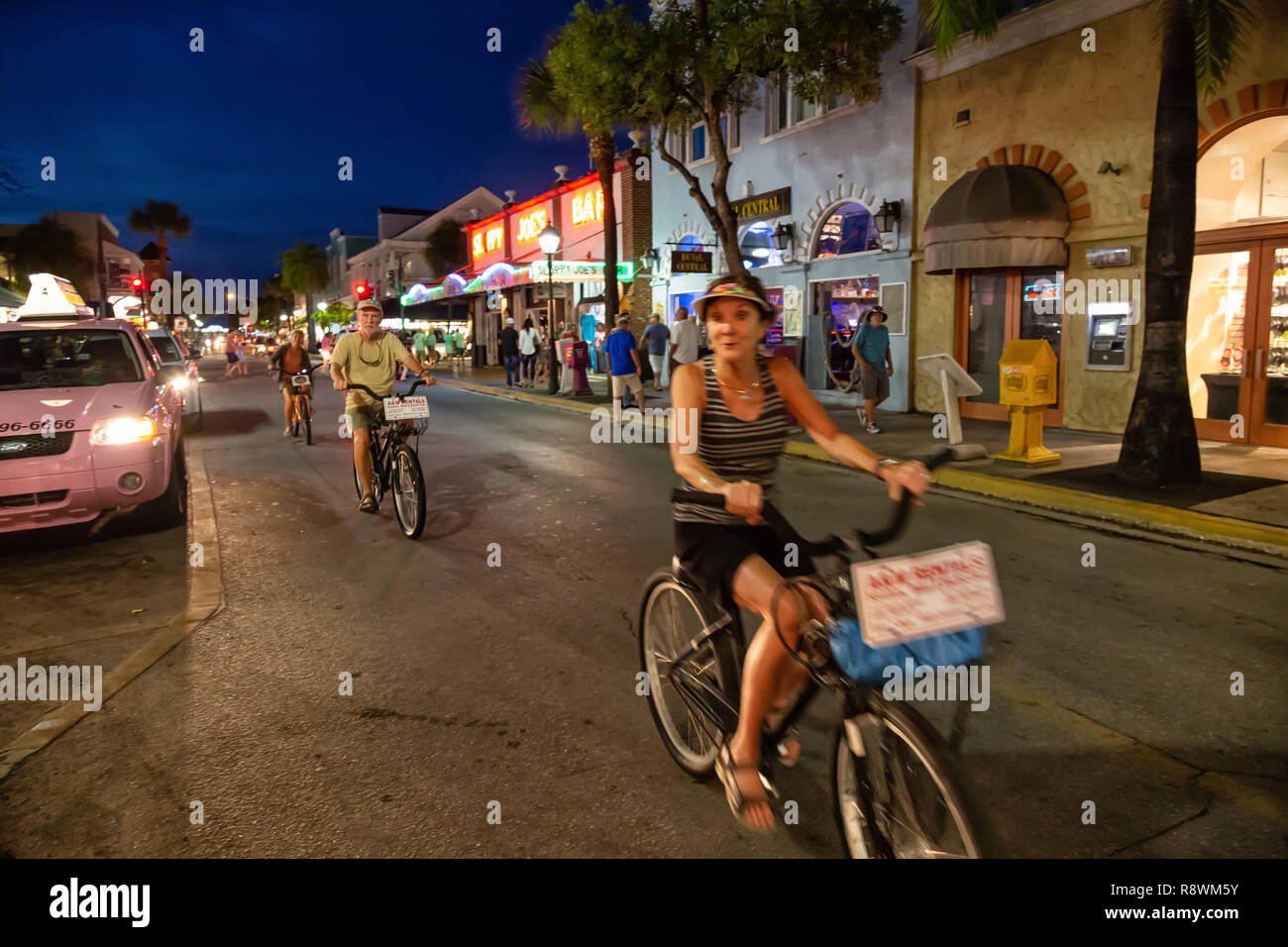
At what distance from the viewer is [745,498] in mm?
2617

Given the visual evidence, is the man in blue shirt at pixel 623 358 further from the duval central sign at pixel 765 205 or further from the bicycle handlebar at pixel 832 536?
the bicycle handlebar at pixel 832 536

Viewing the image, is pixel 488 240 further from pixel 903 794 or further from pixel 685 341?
pixel 903 794

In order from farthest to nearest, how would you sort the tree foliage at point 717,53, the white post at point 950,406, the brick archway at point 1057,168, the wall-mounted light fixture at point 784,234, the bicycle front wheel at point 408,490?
the wall-mounted light fixture at point 784,234, the tree foliage at point 717,53, the brick archway at point 1057,168, the white post at point 950,406, the bicycle front wheel at point 408,490

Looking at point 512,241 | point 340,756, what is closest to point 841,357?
point 340,756

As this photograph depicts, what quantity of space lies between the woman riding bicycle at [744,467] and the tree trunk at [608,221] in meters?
18.0

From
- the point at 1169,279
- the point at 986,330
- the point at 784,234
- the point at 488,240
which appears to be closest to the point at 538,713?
the point at 1169,279

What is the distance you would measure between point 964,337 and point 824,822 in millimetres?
13588

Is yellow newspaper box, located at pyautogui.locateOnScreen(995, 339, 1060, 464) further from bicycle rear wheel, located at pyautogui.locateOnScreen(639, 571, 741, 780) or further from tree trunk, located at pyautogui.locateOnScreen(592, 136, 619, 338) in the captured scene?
tree trunk, located at pyautogui.locateOnScreen(592, 136, 619, 338)

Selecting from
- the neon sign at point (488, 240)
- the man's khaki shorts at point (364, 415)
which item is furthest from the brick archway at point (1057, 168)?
the neon sign at point (488, 240)

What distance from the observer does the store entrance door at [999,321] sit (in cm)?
1390

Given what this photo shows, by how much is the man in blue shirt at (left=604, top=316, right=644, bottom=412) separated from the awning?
5462 millimetres

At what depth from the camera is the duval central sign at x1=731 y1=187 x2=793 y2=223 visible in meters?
19.2
